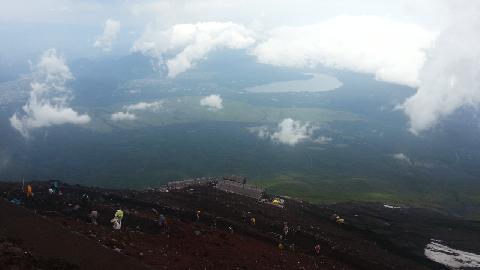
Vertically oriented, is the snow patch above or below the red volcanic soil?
below

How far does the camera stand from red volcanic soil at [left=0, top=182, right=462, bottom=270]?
28.0 m

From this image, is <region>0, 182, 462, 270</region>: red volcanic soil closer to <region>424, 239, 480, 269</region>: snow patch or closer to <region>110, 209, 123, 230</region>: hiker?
<region>110, 209, 123, 230</region>: hiker

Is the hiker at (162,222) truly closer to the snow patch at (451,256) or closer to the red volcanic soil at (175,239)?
the red volcanic soil at (175,239)

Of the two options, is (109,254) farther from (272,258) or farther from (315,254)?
(315,254)

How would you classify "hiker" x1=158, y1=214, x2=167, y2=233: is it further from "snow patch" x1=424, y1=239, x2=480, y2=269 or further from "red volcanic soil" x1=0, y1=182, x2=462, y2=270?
"snow patch" x1=424, y1=239, x2=480, y2=269

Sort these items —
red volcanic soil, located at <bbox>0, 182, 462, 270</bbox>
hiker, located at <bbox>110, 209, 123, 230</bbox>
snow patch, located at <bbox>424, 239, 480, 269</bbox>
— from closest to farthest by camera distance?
red volcanic soil, located at <bbox>0, 182, 462, 270</bbox>
hiker, located at <bbox>110, 209, 123, 230</bbox>
snow patch, located at <bbox>424, 239, 480, 269</bbox>

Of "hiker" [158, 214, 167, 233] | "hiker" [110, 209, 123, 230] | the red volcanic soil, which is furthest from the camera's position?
"hiker" [158, 214, 167, 233]

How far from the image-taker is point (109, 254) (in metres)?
27.9

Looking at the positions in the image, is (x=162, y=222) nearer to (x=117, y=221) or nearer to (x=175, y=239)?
(x=175, y=239)

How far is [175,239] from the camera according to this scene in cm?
3975

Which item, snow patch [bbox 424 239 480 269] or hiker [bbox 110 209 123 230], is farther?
snow patch [bbox 424 239 480 269]

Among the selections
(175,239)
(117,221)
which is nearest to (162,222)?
(175,239)

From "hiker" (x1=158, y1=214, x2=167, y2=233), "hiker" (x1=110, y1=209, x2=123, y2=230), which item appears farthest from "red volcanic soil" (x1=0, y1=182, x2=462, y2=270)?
"hiker" (x1=158, y1=214, x2=167, y2=233)

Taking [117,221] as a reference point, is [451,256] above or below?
below
